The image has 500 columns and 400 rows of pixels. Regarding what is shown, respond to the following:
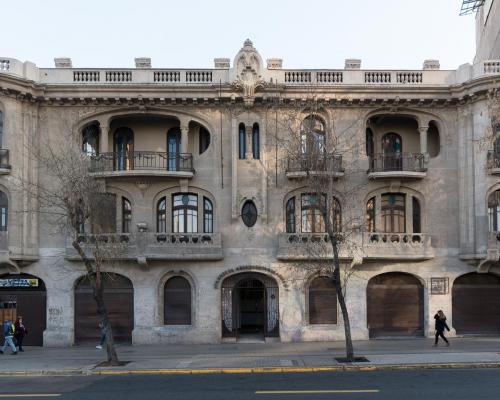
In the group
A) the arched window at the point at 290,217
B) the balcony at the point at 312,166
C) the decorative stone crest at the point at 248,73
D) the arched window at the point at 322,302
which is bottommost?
the arched window at the point at 322,302

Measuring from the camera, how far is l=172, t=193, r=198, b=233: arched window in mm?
27094

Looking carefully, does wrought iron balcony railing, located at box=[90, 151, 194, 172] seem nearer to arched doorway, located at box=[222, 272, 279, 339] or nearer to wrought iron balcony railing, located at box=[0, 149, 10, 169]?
wrought iron balcony railing, located at box=[0, 149, 10, 169]

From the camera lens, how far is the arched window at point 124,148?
27.4m

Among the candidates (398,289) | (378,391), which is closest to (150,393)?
(378,391)

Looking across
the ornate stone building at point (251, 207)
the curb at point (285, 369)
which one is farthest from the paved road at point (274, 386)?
the ornate stone building at point (251, 207)

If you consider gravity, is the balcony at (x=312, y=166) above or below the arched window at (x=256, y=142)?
below

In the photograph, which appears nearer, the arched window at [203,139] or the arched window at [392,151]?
the arched window at [392,151]

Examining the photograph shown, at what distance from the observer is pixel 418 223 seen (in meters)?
27.3

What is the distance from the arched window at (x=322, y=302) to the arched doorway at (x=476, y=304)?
17.6ft

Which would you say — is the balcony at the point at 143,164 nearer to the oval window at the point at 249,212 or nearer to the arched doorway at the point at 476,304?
the oval window at the point at 249,212

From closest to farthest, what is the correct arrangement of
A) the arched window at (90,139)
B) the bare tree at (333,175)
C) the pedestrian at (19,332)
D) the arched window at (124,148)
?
the pedestrian at (19,332) → the bare tree at (333,175) → the arched window at (124,148) → the arched window at (90,139)

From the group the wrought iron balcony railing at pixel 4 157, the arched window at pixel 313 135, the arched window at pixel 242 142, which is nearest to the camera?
the arched window at pixel 313 135

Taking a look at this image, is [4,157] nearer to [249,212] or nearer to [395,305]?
[249,212]

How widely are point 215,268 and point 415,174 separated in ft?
31.3
